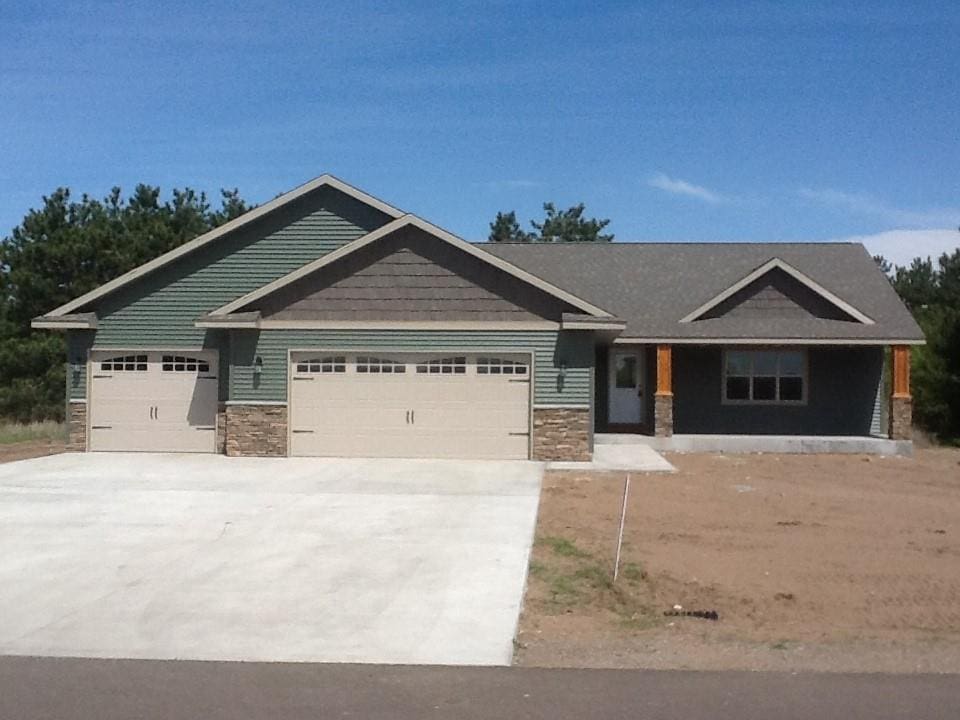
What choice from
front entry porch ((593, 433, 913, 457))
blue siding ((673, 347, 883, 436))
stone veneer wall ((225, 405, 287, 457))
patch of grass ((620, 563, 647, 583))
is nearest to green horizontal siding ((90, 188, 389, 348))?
stone veneer wall ((225, 405, 287, 457))

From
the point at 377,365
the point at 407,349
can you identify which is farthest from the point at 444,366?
the point at 377,365

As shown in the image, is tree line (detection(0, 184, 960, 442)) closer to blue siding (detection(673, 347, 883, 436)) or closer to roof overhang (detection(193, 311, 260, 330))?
blue siding (detection(673, 347, 883, 436))

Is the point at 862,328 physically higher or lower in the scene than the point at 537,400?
higher

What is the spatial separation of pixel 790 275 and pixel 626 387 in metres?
4.80

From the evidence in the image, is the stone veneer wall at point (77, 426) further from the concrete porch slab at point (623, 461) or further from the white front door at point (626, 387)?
the white front door at point (626, 387)

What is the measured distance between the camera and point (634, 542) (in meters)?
11.9

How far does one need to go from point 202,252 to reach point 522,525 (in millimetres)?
11312

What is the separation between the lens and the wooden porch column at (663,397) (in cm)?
2303

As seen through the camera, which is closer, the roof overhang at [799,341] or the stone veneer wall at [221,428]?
the stone veneer wall at [221,428]

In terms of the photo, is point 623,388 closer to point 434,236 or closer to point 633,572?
point 434,236

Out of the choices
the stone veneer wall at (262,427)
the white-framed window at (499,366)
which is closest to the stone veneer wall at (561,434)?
Result: the white-framed window at (499,366)

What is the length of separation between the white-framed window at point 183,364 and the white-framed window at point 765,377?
12.0 metres

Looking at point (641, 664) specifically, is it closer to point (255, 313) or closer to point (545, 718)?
point (545, 718)

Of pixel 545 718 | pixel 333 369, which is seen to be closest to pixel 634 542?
pixel 545 718
